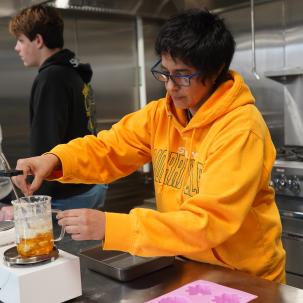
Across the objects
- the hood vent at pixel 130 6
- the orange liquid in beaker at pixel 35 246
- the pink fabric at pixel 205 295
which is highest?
the hood vent at pixel 130 6

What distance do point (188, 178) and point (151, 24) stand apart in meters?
2.34

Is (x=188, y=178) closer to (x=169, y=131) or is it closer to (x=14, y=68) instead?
(x=169, y=131)

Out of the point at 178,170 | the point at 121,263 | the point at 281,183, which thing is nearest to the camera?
the point at 121,263

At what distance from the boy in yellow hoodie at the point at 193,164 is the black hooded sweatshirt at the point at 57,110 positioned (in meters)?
0.44

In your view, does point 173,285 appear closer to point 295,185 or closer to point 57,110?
point 57,110

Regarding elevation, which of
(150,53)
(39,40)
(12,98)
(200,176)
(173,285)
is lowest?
(173,285)

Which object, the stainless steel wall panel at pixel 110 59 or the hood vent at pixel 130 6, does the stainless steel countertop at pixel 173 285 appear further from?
the stainless steel wall panel at pixel 110 59

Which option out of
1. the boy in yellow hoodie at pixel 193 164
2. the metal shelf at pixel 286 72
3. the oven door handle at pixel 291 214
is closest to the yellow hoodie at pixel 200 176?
the boy in yellow hoodie at pixel 193 164

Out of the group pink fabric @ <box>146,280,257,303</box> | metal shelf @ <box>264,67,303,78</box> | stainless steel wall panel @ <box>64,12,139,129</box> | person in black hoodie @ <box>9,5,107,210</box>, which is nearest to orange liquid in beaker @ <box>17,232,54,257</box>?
pink fabric @ <box>146,280,257,303</box>

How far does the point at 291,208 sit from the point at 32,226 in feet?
5.12

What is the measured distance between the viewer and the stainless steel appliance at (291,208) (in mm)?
2076

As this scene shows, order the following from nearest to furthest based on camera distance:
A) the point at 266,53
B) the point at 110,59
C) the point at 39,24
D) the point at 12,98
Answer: the point at 39,24, the point at 12,98, the point at 266,53, the point at 110,59

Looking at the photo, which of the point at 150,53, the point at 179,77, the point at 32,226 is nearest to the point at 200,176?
the point at 179,77

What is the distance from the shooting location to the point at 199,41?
1.05 metres
